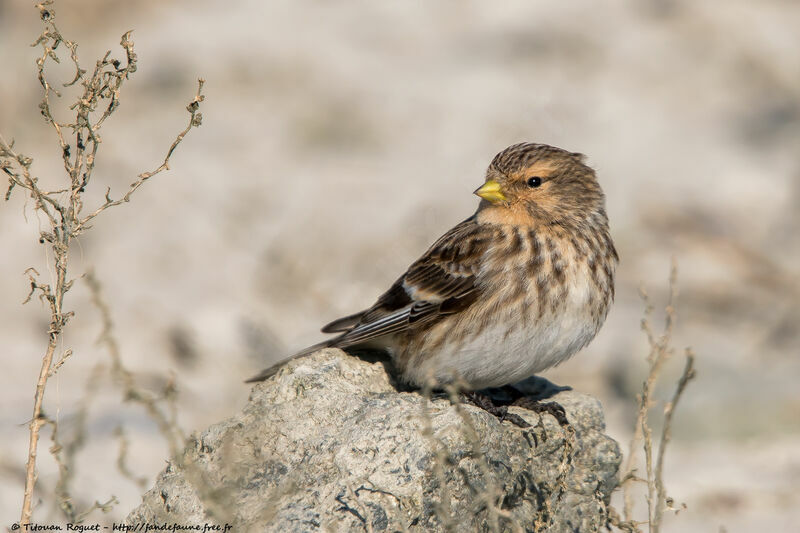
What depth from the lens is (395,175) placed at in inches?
488

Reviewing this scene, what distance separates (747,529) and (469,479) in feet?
12.5

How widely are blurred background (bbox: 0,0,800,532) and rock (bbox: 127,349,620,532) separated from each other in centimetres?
339

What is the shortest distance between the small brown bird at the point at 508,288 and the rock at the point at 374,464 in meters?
0.26

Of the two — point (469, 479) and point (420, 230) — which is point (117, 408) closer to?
point (420, 230)


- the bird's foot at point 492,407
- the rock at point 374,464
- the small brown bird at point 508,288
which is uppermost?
the small brown bird at point 508,288

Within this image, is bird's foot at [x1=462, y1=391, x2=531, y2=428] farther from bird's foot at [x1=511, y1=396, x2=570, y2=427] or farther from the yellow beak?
the yellow beak

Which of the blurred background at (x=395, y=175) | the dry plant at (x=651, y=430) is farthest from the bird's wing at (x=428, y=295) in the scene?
the blurred background at (x=395, y=175)

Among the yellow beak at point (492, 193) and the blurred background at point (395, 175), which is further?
the blurred background at point (395, 175)

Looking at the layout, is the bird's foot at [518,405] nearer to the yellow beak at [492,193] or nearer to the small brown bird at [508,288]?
the small brown bird at [508,288]

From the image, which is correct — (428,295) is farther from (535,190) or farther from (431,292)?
(535,190)

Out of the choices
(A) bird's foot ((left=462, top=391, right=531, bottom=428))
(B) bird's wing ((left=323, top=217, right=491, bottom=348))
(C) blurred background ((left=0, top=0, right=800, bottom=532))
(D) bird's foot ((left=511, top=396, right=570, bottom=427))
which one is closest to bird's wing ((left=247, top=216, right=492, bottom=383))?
(B) bird's wing ((left=323, top=217, right=491, bottom=348))

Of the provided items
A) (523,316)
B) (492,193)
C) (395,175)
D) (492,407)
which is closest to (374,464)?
(492,407)

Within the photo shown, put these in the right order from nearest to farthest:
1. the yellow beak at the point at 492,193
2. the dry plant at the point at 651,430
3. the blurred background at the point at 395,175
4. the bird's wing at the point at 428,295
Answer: the dry plant at the point at 651,430, the bird's wing at the point at 428,295, the yellow beak at the point at 492,193, the blurred background at the point at 395,175

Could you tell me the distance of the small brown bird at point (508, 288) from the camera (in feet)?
18.3
